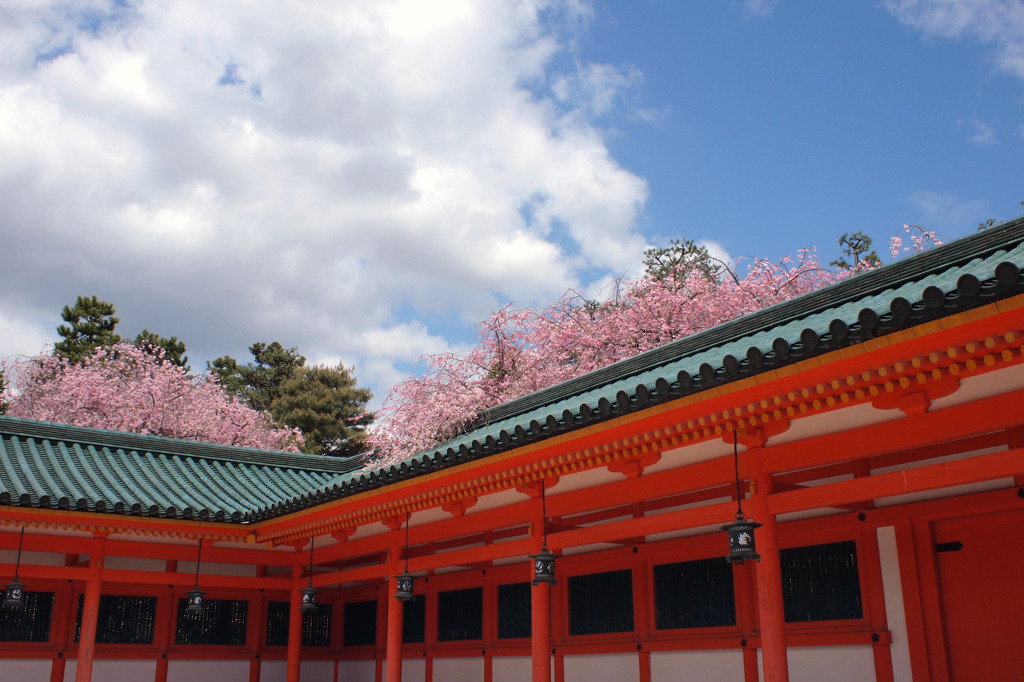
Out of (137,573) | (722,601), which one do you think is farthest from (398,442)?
(722,601)

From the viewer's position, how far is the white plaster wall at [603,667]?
1040 centimetres

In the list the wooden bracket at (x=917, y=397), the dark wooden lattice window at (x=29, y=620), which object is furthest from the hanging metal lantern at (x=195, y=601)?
the wooden bracket at (x=917, y=397)

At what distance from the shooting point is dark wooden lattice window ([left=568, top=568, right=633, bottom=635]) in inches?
419

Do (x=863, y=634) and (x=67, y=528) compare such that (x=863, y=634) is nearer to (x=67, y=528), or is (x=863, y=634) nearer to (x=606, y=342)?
(x=67, y=528)

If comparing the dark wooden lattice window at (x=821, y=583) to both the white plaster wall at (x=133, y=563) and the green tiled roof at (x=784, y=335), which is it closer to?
the green tiled roof at (x=784, y=335)

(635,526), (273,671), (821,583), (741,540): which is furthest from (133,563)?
(741,540)

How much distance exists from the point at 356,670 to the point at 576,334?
11.4 metres

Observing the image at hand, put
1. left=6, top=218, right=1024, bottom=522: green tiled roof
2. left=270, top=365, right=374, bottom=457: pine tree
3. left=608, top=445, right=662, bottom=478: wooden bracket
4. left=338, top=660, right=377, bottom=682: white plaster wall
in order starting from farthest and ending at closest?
left=270, top=365, right=374, bottom=457: pine tree, left=338, top=660, right=377, bottom=682: white plaster wall, left=608, top=445, right=662, bottom=478: wooden bracket, left=6, top=218, right=1024, bottom=522: green tiled roof

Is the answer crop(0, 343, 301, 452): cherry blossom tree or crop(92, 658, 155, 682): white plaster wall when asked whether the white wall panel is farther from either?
crop(0, 343, 301, 452): cherry blossom tree

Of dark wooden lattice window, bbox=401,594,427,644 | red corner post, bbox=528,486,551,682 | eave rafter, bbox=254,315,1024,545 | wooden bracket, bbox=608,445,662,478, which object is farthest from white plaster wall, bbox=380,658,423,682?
wooden bracket, bbox=608,445,662,478

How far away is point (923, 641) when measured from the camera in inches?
307

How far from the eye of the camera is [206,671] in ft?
43.9

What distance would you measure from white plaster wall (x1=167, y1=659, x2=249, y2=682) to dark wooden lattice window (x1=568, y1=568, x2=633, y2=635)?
18.7ft

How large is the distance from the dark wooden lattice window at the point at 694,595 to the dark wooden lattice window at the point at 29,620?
8380 mm
